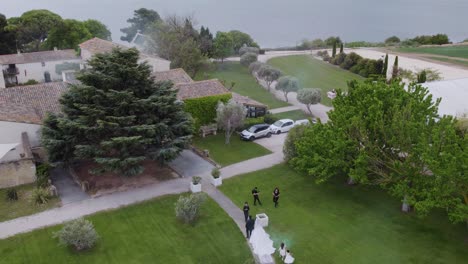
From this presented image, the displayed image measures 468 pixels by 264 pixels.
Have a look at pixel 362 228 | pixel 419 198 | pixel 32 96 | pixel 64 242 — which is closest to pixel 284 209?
pixel 362 228

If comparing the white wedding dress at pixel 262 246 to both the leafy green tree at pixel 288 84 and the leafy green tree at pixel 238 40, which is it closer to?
the leafy green tree at pixel 288 84

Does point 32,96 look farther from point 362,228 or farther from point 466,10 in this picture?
point 466,10

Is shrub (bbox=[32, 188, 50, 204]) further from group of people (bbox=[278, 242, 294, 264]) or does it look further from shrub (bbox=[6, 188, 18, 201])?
group of people (bbox=[278, 242, 294, 264])

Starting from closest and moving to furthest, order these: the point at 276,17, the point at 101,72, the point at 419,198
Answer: the point at 419,198
the point at 101,72
the point at 276,17

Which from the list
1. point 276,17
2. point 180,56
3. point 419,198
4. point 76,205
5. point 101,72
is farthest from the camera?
point 276,17

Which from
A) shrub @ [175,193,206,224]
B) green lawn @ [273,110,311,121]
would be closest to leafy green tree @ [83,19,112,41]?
green lawn @ [273,110,311,121]

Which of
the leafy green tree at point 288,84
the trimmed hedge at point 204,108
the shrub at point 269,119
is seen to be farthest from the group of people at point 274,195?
the leafy green tree at point 288,84
